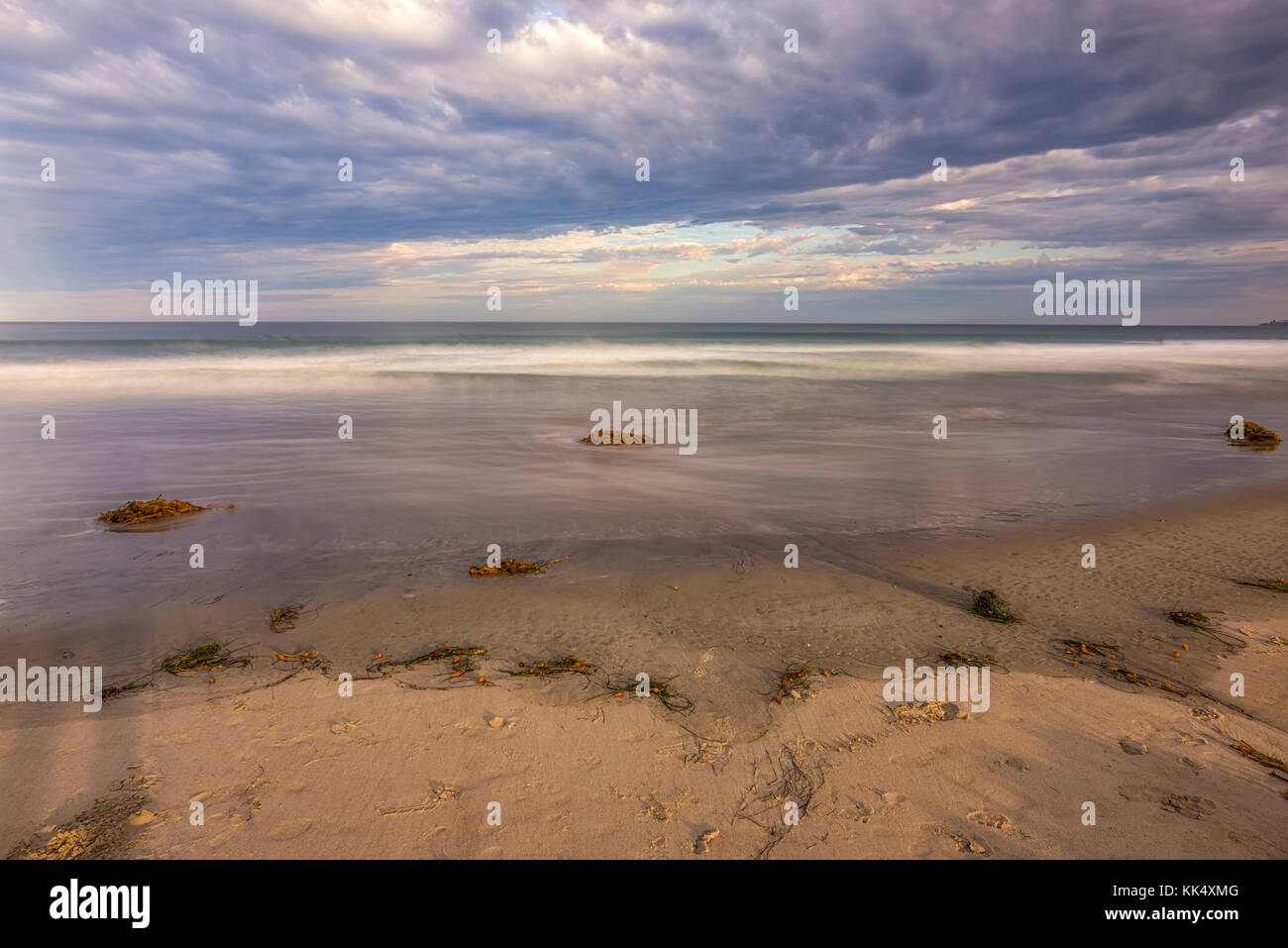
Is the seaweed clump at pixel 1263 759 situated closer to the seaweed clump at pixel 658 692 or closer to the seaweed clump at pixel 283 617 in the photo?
the seaweed clump at pixel 658 692

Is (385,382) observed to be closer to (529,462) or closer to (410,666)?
(529,462)

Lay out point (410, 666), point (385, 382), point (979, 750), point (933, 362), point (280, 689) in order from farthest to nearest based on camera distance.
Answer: point (933, 362)
point (385, 382)
point (410, 666)
point (280, 689)
point (979, 750)

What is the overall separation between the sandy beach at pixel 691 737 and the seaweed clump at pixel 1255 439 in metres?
10.4

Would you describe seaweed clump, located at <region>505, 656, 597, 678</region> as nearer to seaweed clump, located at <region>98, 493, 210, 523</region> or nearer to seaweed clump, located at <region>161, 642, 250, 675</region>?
seaweed clump, located at <region>161, 642, 250, 675</region>

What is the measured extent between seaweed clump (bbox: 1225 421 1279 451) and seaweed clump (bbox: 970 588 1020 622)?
39.7 ft

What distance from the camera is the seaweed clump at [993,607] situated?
535 centimetres

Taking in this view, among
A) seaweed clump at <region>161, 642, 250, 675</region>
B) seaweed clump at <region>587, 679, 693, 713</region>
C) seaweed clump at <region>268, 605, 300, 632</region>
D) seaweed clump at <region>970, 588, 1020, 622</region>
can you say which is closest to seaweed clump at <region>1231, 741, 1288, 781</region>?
seaweed clump at <region>970, 588, 1020, 622</region>

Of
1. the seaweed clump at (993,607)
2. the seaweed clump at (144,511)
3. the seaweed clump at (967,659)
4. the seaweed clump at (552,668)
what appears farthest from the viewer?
the seaweed clump at (144,511)

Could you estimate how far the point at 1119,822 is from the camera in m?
3.06

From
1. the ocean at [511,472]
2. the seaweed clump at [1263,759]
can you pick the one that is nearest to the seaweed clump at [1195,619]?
the seaweed clump at [1263,759]

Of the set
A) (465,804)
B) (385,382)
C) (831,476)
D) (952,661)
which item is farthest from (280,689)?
(385,382)

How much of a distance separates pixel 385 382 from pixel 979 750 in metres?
29.1

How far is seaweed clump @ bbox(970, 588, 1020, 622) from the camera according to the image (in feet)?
17.5
